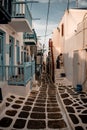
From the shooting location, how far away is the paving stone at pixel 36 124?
22.6ft

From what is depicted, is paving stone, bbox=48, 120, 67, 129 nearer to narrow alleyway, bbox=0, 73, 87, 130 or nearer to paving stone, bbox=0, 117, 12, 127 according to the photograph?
narrow alleyway, bbox=0, 73, 87, 130

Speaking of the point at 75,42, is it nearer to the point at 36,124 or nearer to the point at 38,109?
the point at 38,109

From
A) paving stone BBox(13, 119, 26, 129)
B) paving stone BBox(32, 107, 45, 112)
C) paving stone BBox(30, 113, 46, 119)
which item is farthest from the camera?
paving stone BBox(32, 107, 45, 112)

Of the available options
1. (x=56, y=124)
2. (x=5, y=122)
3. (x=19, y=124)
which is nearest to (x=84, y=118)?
(x=56, y=124)

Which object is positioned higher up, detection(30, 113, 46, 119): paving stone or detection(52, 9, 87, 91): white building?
detection(52, 9, 87, 91): white building

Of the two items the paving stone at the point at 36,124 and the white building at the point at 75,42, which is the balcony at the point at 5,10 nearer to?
the paving stone at the point at 36,124

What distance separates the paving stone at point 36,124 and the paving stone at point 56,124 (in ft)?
0.67

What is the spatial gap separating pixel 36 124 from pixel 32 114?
1086 millimetres

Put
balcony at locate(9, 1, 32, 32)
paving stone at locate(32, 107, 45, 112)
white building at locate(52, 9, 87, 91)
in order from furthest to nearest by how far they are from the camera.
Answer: white building at locate(52, 9, 87, 91), balcony at locate(9, 1, 32, 32), paving stone at locate(32, 107, 45, 112)

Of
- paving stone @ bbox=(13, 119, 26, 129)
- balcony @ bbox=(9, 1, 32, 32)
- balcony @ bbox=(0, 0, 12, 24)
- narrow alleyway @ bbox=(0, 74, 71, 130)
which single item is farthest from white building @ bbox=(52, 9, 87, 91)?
balcony @ bbox=(0, 0, 12, 24)

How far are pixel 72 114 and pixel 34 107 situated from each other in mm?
1949

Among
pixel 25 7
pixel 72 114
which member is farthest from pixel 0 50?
pixel 72 114

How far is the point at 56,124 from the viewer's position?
23.5 feet

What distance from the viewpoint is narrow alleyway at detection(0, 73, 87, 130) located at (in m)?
6.95
